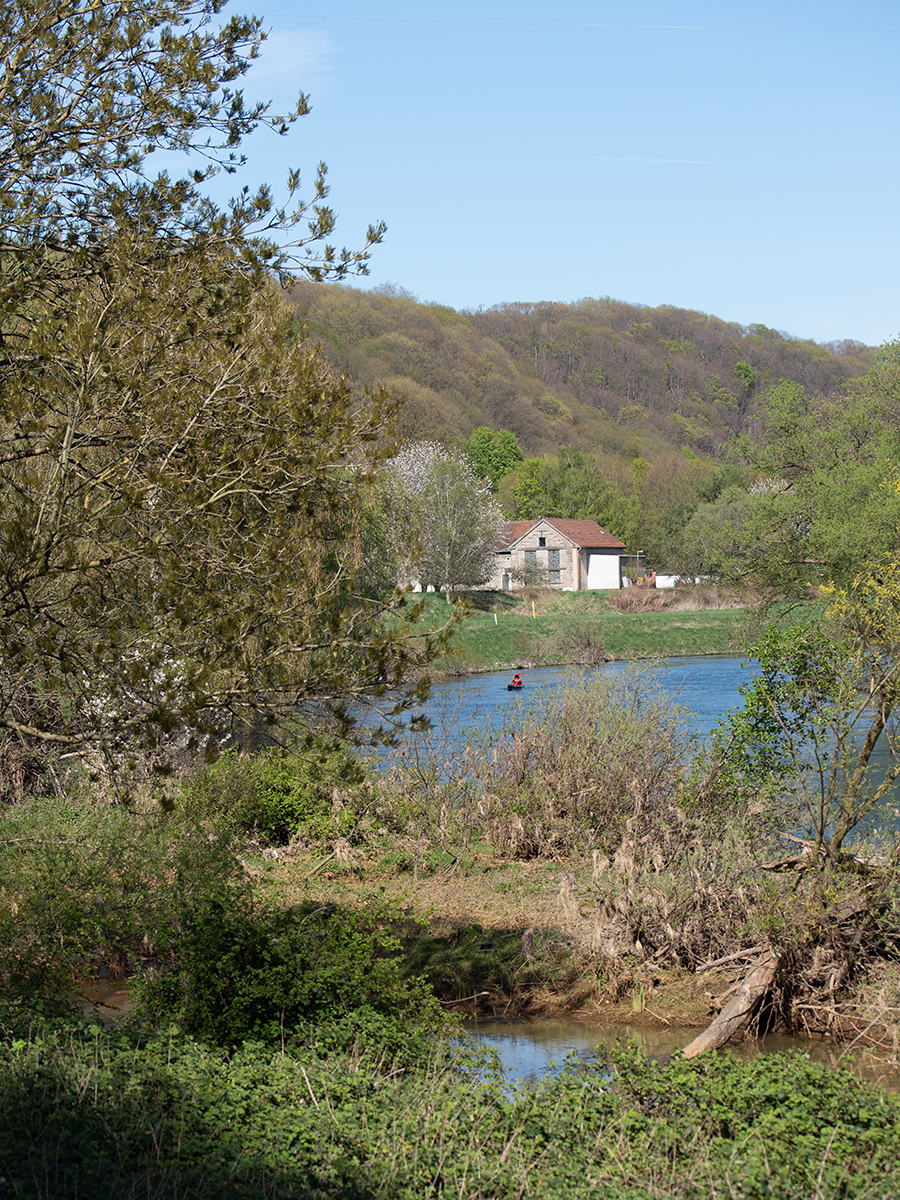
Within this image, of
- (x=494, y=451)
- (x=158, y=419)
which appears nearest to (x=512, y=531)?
(x=494, y=451)

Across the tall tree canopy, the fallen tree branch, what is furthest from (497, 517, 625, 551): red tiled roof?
the tall tree canopy

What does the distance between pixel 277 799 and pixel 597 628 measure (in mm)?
36371

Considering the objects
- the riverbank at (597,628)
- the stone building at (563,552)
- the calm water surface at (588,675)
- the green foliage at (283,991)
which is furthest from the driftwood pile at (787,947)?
the stone building at (563,552)

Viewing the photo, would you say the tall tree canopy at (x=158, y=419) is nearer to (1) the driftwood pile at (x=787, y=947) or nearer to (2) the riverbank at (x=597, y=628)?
(1) the driftwood pile at (x=787, y=947)

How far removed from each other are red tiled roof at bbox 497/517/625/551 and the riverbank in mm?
18791

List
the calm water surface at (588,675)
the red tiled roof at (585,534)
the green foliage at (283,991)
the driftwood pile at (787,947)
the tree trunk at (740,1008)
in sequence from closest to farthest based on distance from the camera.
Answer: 1. the green foliage at (283,991)
2. the tree trunk at (740,1008)
3. the driftwood pile at (787,947)
4. the calm water surface at (588,675)
5. the red tiled roof at (585,534)

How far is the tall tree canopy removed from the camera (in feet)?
16.8

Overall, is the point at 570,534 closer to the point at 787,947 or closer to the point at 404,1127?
the point at 787,947

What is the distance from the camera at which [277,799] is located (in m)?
14.8

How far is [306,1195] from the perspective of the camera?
177 inches

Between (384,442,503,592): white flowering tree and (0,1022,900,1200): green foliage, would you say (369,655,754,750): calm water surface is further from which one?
(384,442,503,592): white flowering tree

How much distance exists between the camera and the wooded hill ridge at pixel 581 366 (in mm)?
114875

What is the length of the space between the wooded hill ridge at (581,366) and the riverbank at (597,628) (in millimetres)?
40826

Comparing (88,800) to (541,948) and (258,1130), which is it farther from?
(258,1130)
